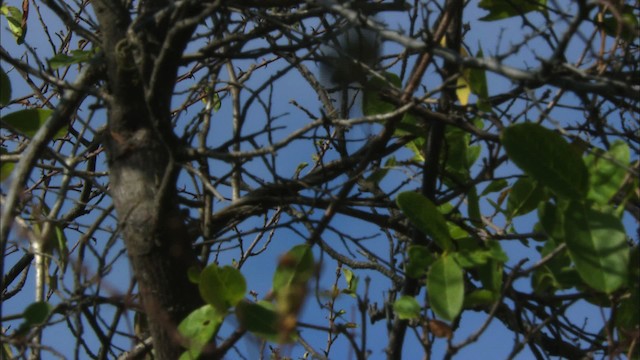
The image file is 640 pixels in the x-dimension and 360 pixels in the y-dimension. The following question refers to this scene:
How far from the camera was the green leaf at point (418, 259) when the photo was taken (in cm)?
144

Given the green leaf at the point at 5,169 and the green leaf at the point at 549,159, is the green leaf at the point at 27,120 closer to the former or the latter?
the green leaf at the point at 5,169

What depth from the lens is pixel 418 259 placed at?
56.5 inches

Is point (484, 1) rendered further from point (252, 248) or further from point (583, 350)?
point (252, 248)

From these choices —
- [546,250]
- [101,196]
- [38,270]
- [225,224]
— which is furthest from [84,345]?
[101,196]

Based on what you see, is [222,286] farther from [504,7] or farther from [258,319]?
[504,7]

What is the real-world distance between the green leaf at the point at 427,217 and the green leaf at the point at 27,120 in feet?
2.48

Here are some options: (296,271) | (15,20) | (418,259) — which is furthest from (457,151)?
(15,20)

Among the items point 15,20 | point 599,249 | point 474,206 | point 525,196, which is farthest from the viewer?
point 15,20

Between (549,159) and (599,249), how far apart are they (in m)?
0.16

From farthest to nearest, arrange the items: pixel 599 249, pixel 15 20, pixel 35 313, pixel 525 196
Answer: pixel 15 20 → pixel 525 196 → pixel 35 313 → pixel 599 249

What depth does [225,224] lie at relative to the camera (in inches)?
68.9

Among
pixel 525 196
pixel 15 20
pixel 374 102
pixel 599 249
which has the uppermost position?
pixel 15 20

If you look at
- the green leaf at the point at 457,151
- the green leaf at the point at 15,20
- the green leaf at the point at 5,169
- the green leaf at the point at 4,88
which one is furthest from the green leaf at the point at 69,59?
the green leaf at the point at 15,20

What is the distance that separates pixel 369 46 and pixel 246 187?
51cm
